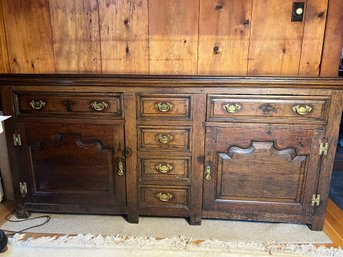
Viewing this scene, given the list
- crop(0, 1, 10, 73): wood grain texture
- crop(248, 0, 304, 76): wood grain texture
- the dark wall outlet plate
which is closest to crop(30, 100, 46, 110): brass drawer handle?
crop(0, 1, 10, 73): wood grain texture

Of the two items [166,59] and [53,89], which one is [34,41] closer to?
[53,89]

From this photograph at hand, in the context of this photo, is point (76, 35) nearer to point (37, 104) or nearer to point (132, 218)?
point (37, 104)

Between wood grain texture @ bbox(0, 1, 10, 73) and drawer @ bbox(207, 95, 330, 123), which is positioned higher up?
wood grain texture @ bbox(0, 1, 10, 73)

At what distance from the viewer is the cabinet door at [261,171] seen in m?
1.40

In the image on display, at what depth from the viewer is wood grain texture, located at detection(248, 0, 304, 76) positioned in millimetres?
1452

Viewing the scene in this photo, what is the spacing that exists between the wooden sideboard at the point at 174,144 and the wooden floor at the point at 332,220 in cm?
8

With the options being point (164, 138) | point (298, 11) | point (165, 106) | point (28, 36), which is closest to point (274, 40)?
point (298, 11)

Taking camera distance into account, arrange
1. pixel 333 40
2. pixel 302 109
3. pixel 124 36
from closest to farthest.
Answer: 1. pixel 302 109
2. pixel 333 40
3. pixel 124 36

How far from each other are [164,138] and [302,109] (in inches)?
28.4

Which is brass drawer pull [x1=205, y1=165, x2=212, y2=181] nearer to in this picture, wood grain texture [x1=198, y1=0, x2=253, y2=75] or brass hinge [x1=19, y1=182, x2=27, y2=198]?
wood grain texture [x1=198, y1=0, x2=253, y2=75]

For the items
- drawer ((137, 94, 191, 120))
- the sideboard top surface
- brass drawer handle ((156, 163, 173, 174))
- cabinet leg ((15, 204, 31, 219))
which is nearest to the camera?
the sideboard top surface

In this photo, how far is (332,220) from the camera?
5.39 ft

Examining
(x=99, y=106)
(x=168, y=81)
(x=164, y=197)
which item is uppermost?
(x=168, y=81)

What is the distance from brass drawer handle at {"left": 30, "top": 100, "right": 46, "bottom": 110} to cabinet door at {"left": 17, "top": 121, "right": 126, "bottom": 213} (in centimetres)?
9
